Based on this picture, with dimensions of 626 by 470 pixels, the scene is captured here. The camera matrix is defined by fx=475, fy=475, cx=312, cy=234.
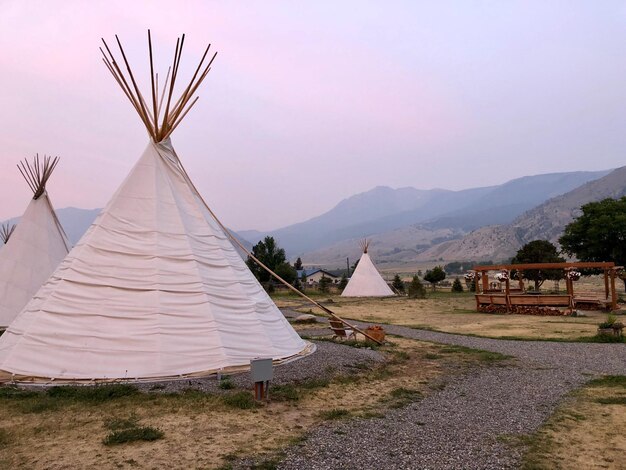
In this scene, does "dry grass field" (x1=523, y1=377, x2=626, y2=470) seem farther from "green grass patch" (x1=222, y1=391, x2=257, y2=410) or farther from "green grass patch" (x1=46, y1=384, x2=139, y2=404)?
"green grass patch" (x1=46, y1=384, x2=139, y2=404)

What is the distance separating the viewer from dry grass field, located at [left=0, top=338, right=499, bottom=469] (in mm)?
4625

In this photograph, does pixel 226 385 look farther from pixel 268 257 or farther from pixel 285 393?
pixel 268 257

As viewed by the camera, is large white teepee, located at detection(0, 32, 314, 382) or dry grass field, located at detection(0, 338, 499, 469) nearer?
dry grass field, located at detection(0, 338, 499, 469)

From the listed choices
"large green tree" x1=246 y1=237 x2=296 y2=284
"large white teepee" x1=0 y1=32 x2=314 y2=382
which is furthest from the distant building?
"large white teepee" x1=0 y1=32 x2=314 y2=382

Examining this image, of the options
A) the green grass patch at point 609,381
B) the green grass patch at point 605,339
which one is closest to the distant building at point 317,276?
the green grass patch at point 605,339

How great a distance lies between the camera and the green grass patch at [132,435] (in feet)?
16.3

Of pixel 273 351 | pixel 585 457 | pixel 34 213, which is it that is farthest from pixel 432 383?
pixel 34 213

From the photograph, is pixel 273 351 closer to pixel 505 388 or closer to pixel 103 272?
pixel 103 272

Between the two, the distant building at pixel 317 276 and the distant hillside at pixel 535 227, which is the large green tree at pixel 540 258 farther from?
the distant hillside at pixel 535 227

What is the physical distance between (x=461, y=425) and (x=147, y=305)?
5138 millimetres

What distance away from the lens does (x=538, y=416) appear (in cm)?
623

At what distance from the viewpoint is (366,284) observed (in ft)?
123

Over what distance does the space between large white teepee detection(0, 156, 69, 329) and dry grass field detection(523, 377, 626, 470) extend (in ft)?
53.2

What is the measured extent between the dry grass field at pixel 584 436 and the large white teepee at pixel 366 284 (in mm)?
29677
